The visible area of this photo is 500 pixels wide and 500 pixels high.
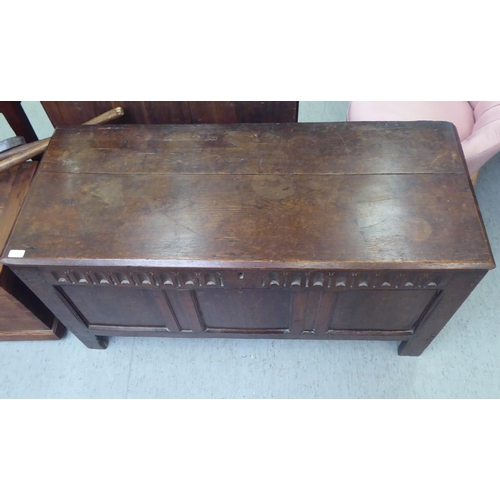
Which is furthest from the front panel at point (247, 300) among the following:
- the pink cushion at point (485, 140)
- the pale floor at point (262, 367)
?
Answer: the pink cushion at point (485, 140)

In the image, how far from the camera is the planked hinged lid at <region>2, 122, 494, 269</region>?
1040mm

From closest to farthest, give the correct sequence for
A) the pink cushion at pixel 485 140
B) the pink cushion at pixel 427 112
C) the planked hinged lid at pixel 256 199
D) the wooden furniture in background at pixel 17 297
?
the planked hinged lid at pixel 256 199 → the wooden furniture in background at pixel 17 297 → the pink cushion at pixel 485 140 → the pink cushion at pixel 427 112

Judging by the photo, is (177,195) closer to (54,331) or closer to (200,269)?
(200,269)

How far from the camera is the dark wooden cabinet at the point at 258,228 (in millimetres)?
1044

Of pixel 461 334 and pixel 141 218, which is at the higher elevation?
pixel 141 218

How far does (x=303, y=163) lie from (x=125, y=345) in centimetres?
94

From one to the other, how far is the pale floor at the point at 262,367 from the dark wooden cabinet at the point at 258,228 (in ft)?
0.68

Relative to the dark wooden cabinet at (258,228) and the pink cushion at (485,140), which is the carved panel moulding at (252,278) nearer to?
the dark wooden cabinet at (258,228)

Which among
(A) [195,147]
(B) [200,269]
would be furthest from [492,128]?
(B) [200,269]

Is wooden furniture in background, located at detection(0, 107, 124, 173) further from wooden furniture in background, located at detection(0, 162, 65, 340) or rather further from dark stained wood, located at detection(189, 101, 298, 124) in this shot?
dark stained wood, located at detection(189, 101, 298, 124)

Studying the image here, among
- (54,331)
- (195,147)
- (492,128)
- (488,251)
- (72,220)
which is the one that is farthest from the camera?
(54,331)

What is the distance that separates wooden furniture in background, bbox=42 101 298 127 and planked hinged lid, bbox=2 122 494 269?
0.20m

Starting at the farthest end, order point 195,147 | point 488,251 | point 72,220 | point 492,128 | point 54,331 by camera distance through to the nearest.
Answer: point 54,331 < point 492,128 < point 195,147 < point 72,220 < point 488,251

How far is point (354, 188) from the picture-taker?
114cm
